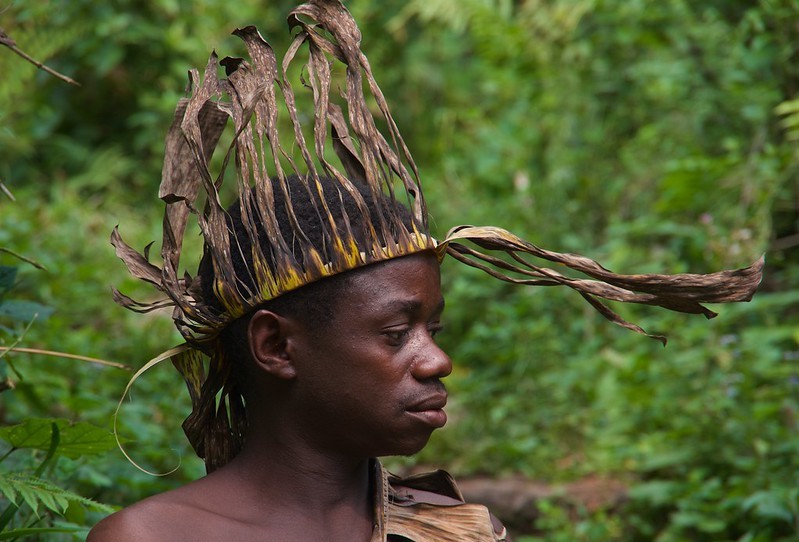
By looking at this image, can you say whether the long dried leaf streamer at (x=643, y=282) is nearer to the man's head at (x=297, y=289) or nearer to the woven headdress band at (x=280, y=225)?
the woven headdress band at (x=280, y=225)

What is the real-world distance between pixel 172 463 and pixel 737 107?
3.90 meters

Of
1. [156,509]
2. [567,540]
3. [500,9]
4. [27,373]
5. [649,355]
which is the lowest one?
[156,509]

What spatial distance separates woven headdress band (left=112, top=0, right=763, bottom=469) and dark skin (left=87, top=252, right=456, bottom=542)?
74mm

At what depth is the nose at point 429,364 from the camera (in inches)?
88.4

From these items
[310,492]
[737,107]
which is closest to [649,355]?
[737,107]

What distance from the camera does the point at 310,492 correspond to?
2334mm

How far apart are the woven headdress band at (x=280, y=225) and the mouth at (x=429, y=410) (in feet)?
1.02

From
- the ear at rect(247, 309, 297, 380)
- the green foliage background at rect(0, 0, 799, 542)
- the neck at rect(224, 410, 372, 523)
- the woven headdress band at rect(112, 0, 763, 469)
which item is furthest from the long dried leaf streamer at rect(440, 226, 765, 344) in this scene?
the green foliage background at rect(0, 0, 799, 542)

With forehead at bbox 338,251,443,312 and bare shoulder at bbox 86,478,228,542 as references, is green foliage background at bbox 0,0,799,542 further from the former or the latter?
forehead at bbox 338,251,443,312

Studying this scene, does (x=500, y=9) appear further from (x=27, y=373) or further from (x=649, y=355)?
(x=27, y=373)

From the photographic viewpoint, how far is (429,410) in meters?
2.27

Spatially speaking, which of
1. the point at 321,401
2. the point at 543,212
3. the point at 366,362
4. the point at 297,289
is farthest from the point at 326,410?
the point at 543,212

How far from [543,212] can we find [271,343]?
461 cm

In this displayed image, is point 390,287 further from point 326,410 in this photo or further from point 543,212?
point 543,212
